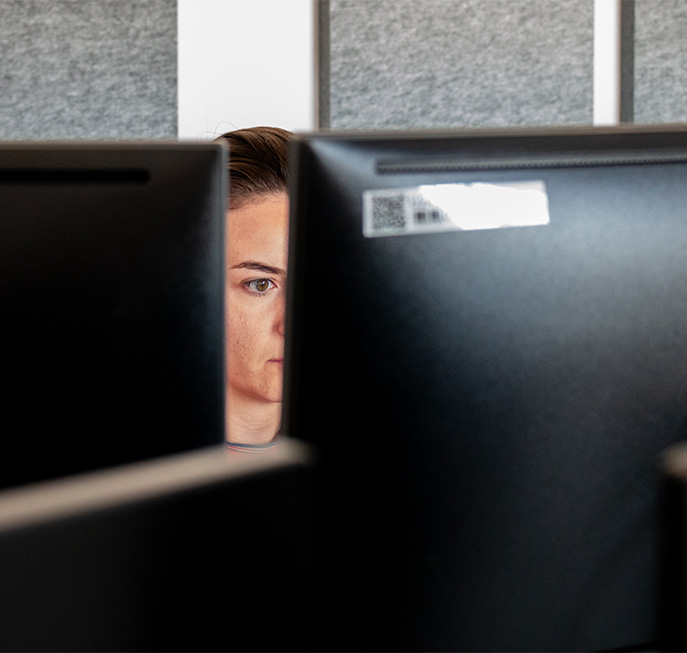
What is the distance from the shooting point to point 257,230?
1.35 metres

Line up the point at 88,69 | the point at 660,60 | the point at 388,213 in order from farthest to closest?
the point at 660,60 → the point at 88,69 → the point at 388,213

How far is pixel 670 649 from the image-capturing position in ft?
0.86

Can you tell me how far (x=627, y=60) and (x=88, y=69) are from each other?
52.0 inches

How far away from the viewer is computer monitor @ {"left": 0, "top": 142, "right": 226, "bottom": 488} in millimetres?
505

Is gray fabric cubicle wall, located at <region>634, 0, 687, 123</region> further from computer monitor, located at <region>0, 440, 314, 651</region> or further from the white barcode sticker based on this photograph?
computer monitor, located at <region>0, 440, 314, 651</region>

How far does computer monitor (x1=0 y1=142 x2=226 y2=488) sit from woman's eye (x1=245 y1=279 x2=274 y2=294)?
81cm

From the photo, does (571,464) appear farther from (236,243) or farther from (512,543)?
(236,243)

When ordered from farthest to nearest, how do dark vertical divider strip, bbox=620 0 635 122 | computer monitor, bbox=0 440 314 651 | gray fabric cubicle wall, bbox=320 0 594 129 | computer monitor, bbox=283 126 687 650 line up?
dark vertical divider strip, bbox=620 0 635 122 → gray fabric cubicle wall, bbox=320 0 594 129 → computer monitor, bbox=283 126 687 650 → computer monitor, bbox=0 440 314 651

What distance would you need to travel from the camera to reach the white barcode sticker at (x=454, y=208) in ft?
1.61

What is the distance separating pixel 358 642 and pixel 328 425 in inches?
4.8

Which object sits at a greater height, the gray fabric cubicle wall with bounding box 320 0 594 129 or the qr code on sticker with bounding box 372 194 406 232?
the gray fabric cubicle wall with bounding box 320 0 594 129

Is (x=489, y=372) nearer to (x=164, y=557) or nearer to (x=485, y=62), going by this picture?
(x=164, y=557)

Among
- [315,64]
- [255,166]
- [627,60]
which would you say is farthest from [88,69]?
[627,60]

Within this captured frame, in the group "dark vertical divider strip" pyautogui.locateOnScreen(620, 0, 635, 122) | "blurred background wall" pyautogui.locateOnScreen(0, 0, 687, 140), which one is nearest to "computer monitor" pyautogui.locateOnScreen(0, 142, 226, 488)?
"blurred background wall" pyautogui.locateOnScreen(0, 0, 687, 140)
